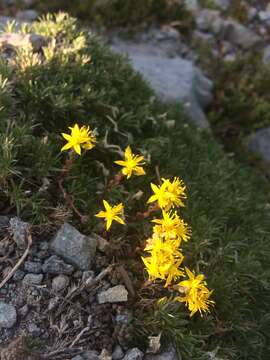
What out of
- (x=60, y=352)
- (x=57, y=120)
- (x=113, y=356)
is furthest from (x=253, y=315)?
(x=57, y=120)

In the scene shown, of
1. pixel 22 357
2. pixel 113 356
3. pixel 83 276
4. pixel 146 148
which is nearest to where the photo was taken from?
pixel 22 357

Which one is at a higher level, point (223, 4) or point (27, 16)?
point (223, 4)

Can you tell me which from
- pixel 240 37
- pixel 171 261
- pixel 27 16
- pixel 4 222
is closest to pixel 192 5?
pixel 240 37

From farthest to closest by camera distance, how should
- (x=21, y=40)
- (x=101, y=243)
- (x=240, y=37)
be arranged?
1. (x=240, y=37)
2. (x=21, y=40)
3. (x=101, y=243)

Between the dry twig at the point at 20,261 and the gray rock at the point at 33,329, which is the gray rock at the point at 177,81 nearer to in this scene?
the dry twig at the point at 20,261

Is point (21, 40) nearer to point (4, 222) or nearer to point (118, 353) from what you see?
point (4, 222)

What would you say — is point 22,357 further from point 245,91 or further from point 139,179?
point 245,91

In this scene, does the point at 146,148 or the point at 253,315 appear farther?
the point at 146,148
